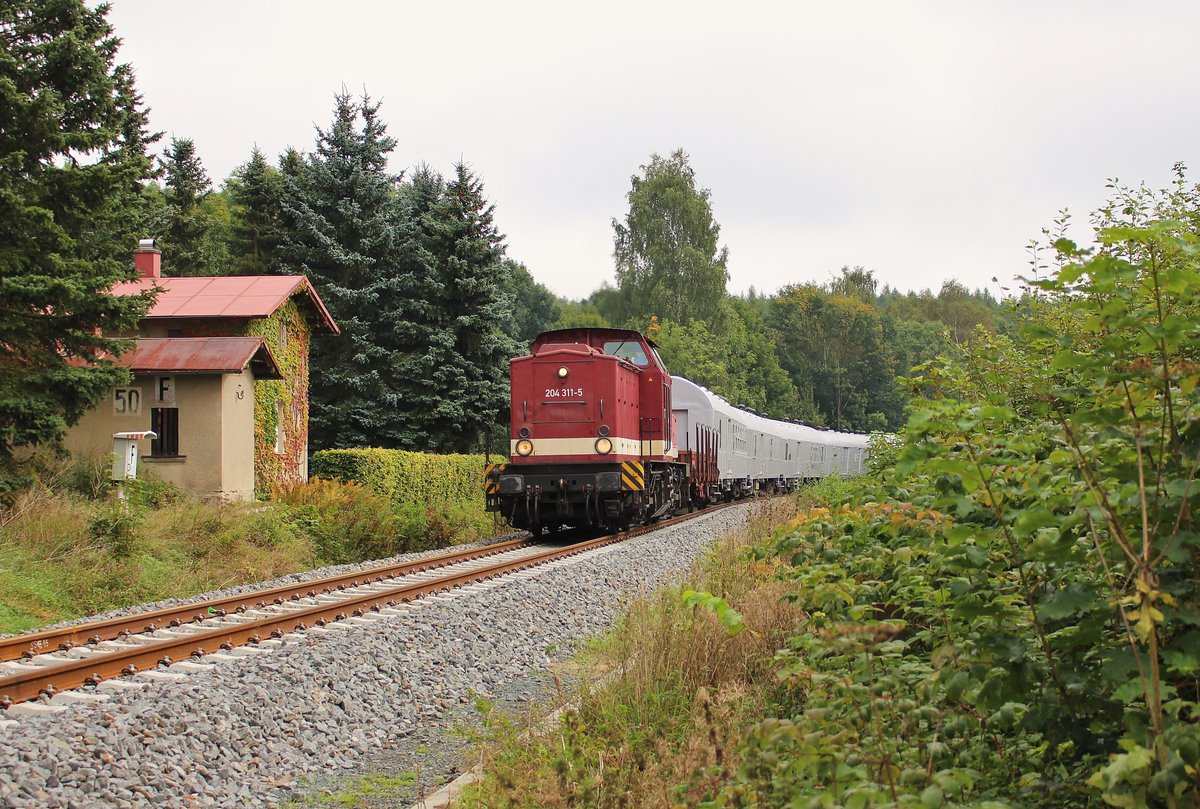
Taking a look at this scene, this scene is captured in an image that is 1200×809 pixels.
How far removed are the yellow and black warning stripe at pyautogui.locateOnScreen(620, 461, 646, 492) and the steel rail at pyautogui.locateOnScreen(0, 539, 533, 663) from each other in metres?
4.53

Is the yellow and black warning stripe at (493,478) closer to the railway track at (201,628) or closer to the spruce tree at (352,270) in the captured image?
the railway track at (201,628)

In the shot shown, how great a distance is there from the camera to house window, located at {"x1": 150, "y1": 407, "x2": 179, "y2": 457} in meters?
21.3

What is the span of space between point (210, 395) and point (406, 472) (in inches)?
209

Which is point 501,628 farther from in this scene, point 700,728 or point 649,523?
point 649,523

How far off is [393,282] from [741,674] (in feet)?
105

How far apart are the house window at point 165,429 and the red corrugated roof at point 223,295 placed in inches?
143

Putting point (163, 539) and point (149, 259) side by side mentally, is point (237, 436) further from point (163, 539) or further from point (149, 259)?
point (163, 539)

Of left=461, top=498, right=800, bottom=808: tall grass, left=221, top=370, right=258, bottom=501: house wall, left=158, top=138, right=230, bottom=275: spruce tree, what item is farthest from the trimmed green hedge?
left=158, top=138, right=230, bottom=275: spruce tree

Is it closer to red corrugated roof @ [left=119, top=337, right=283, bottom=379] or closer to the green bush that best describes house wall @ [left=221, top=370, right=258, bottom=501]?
red corrugated roof @ [left=119, top=337, right=283, bottom=379]

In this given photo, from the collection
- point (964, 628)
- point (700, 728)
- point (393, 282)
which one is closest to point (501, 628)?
point (700, 728)

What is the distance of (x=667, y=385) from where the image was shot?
2070cm

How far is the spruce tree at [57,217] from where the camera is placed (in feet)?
45.4

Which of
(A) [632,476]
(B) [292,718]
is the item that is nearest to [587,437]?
(A) [632,476]

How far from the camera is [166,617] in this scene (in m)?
9.84
